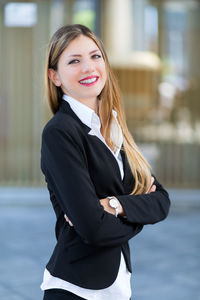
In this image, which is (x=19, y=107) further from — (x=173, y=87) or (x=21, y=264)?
(x=21, y=264)

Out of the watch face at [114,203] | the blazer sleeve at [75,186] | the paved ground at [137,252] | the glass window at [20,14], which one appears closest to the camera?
the blazer sleeve at [75,186]

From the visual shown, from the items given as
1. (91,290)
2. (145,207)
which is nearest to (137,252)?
(145,207)

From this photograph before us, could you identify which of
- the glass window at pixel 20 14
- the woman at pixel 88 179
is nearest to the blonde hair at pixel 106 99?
the woman at pixel 88 179

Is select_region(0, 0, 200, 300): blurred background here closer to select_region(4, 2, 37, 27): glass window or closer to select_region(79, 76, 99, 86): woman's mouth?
select_region(4, 2, 37, 27): glass window

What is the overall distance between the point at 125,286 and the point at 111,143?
50cm

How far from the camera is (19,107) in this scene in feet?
27.7

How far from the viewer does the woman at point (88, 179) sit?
1754 mm

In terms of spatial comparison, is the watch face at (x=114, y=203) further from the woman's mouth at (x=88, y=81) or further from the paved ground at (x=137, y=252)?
the paved ground at (x=137, y=252)

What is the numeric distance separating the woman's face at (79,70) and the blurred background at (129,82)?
5.76 m

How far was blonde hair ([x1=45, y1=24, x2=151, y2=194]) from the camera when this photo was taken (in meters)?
1.93

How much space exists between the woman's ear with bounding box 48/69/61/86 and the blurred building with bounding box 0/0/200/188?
6.24m

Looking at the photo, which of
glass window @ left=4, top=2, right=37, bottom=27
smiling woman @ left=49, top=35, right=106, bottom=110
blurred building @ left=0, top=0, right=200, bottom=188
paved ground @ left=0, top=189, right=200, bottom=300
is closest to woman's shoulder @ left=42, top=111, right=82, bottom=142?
smiling woman @ left=49, top=35, right=106, bottom=110

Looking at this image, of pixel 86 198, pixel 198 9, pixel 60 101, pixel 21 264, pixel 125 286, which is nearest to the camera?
pixel 86 198

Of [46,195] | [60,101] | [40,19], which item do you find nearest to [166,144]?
[46,195]
